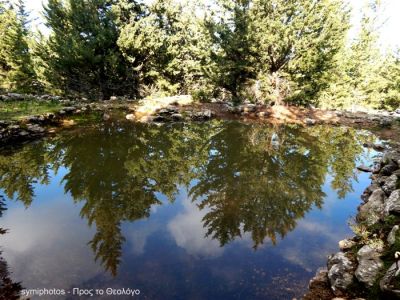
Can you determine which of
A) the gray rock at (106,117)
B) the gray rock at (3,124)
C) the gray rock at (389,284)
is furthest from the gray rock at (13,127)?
the gray rock at (389,284)

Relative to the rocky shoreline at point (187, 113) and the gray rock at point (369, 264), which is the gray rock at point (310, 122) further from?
the gray rock at point (369, 264)

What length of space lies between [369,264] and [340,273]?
571 millimetres

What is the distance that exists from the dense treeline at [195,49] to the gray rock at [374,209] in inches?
821

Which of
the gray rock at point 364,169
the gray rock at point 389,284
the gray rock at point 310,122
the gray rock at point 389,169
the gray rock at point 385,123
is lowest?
the gray rock at point 389,284

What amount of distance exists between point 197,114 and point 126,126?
7.07m

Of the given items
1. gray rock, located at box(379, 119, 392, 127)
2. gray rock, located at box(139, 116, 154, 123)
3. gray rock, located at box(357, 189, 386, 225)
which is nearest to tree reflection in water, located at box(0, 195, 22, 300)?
gray rock, located at box(357, 189, 386, 225)

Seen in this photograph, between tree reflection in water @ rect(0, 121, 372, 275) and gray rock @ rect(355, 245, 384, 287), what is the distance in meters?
2.51

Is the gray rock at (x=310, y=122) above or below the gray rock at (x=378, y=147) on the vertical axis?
above

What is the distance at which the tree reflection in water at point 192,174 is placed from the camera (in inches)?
348

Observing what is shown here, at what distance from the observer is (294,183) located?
1178cm

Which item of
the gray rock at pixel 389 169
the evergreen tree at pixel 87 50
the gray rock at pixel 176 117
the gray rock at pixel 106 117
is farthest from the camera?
the evergreen tree at pixel 87 50

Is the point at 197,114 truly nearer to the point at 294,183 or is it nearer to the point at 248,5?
the point at 248,5

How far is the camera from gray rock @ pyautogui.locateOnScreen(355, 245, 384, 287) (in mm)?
5195

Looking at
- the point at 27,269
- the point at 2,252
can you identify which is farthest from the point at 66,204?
the point at 27,269
